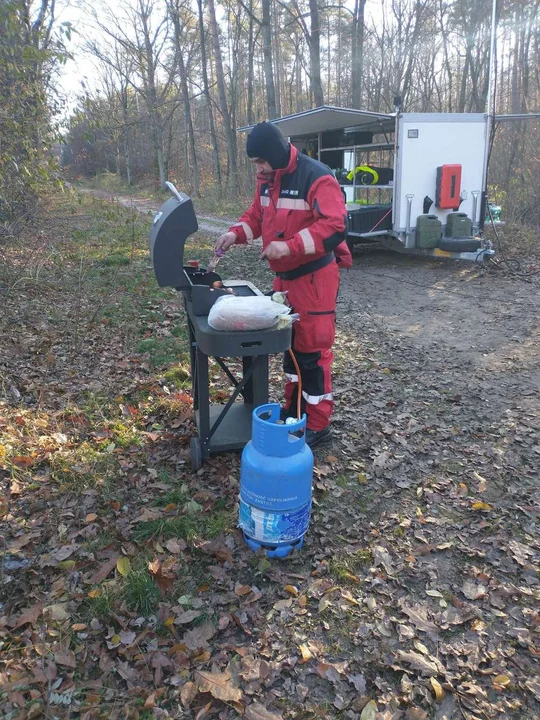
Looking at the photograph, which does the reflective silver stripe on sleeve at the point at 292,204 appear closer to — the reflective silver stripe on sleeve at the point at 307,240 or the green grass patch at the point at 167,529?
the reflective silver stripe on sleeve at the point at 307,240

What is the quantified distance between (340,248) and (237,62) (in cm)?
2453

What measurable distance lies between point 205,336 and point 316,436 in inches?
57.2

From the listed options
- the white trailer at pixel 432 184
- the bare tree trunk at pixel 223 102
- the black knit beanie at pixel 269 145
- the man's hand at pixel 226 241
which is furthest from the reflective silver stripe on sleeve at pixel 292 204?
the bare tree trunk at pixel 223 102

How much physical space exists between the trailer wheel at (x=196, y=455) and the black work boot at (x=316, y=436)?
83 cm

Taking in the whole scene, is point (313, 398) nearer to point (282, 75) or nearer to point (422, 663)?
point (422, 663)

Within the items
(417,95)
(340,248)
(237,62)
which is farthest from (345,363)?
(237,62)

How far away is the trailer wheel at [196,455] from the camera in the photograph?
12.1ft

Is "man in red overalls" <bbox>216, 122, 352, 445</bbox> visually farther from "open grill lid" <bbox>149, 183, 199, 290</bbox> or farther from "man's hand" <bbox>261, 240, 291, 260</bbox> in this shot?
"open grill lid" <bbox>149, 183, 199, 290</bbox>

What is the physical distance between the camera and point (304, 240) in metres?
3.32

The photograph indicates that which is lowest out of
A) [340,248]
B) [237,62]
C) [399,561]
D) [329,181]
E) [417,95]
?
[399,561]

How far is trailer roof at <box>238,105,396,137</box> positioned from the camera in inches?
368

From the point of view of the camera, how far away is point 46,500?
3396 mm

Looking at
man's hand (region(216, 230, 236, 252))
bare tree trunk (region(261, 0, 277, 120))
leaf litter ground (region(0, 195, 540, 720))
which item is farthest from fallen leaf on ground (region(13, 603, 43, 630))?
bare tree trunk (region(261, 0, 277, 120))

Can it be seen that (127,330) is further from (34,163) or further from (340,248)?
(340,248)
